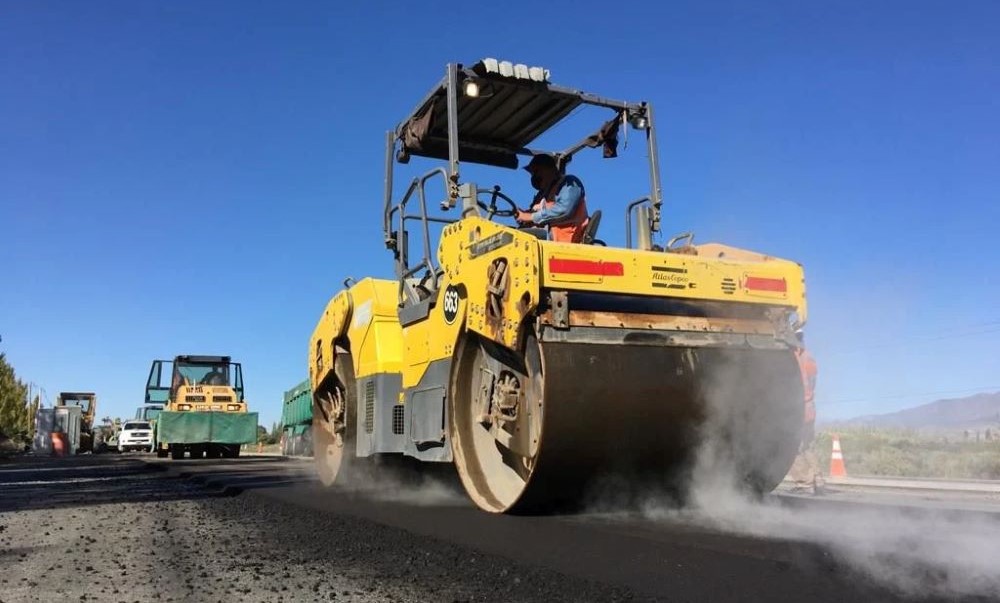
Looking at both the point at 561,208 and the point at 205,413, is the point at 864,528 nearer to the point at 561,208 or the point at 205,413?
the point at 561,208

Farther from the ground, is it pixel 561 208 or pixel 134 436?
pixel 561 208

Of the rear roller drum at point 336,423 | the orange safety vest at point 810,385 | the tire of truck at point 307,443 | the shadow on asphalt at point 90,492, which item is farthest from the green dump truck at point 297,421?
the orange safety vest at point 810,385

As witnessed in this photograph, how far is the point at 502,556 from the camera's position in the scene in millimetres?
3271

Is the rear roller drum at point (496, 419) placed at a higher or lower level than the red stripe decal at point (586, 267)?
lower

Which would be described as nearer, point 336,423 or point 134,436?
point 336,423

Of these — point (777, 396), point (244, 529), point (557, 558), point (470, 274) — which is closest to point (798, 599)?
point (557, 558)

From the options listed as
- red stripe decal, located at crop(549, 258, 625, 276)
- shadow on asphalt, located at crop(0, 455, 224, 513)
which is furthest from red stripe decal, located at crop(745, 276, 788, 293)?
shadow on asphalt, located at crop(0, 455, 224, 513)

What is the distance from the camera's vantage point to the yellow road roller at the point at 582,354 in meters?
4.04

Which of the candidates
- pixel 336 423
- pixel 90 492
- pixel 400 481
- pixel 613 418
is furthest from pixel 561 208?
pixel 90 492

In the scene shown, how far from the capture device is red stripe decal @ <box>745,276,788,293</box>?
4.55 m

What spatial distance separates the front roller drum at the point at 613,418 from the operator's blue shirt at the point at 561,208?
977mm

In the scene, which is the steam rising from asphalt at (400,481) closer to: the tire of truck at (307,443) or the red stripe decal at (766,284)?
the red stripe decal at (766,284)

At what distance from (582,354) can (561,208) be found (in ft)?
4.96

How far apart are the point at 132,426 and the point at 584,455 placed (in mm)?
31765
